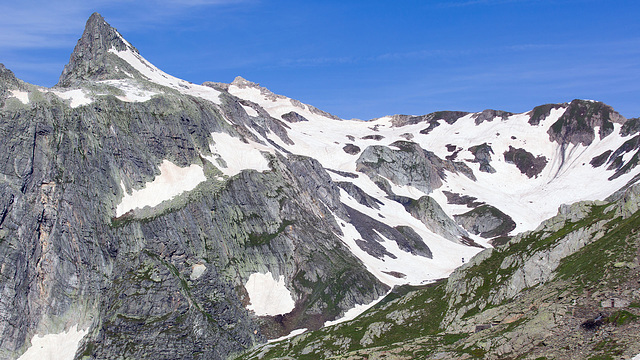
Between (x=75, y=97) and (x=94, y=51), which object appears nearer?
(x=75, y=97)

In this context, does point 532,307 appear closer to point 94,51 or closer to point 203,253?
point 203,253

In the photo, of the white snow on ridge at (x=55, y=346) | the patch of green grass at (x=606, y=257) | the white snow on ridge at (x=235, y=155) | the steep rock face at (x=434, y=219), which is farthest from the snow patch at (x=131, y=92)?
the patch of green grass at (x=606, y=257)

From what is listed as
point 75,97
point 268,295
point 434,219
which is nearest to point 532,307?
point 268,295

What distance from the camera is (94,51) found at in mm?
181625

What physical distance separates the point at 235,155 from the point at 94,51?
70.6 metres

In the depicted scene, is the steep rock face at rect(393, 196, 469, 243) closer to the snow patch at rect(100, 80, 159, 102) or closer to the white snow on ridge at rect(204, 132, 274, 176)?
the white snow on ridge at rect(204, 132, 274, 176)

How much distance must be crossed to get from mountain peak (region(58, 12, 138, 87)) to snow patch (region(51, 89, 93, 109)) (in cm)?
3433

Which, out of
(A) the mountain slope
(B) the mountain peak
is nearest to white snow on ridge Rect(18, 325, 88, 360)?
(A) the mountain slope

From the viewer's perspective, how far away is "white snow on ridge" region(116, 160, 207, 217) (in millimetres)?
125650

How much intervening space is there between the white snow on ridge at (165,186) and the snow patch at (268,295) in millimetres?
26366

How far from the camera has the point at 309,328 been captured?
11062 cm

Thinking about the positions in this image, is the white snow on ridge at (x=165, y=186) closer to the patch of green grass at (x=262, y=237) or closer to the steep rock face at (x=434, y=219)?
the patch of green grass at (x=262, y=237)

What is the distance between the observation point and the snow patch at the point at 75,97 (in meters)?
131

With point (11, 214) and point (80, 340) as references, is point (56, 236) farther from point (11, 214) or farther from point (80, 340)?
point (80, 340)
